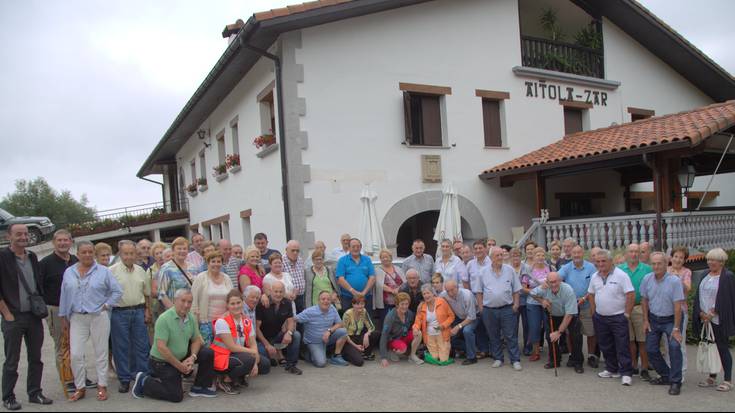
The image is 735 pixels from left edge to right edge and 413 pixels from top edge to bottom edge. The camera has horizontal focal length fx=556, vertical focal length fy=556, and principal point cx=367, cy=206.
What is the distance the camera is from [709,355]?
568cm

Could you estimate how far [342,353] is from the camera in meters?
7.20

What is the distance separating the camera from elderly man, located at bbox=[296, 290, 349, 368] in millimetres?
6930

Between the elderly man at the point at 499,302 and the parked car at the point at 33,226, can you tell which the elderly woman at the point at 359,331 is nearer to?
the elderly man at the point at 499,302

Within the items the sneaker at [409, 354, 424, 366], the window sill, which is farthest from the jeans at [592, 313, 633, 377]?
the window sill

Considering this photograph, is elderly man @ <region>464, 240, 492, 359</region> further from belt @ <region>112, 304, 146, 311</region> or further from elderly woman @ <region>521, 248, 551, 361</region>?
belt @ <region>112, 304, 146, 311</region>

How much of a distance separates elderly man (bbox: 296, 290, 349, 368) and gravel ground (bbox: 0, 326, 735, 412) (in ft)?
0.88

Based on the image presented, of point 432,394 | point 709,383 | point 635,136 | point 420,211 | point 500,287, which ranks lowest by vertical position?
point 709,383

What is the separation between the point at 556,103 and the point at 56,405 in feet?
40.2

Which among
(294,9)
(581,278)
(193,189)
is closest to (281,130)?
(294,9)

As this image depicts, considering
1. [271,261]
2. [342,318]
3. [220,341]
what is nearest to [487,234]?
[342,318]

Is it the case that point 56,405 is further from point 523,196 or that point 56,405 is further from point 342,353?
point 523,196

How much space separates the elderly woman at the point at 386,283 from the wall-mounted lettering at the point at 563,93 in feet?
24.1

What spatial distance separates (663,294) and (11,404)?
645 centimetres

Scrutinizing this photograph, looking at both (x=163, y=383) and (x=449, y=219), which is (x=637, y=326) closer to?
(x=449, y=219)
